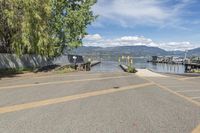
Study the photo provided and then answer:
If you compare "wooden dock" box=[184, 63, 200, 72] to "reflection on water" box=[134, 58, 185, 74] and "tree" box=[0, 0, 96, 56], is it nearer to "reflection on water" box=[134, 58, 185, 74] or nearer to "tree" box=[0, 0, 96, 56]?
"reflection on water" box=[134, 58, 185, 74]

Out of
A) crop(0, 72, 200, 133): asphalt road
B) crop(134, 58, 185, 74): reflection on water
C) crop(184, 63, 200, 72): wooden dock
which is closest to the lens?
crop(0, 72, 200, 133): asphalt road

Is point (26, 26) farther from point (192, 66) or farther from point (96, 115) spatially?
point (192, 66)

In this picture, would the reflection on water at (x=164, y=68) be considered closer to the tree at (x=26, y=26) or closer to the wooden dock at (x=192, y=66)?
the wooden dock at (x=192, y=66)

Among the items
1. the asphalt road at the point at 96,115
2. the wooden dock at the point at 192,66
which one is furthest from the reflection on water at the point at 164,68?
the asphalt road at the point at 96,115

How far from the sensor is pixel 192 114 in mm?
12039

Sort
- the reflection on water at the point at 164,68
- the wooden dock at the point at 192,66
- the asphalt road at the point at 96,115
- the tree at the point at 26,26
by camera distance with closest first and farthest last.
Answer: the asphalt road at the point at 96,115 < the tree at the point at 26,26 < the reflection on water at the point at 164,68 < the wooden dock at the point at 192,66

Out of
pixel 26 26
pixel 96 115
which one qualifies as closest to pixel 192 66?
pixel 26 26

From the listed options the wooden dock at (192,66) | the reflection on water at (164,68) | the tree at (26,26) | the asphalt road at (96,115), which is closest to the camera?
the asphalt road at (96,115)

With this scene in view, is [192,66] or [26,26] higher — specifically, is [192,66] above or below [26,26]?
below

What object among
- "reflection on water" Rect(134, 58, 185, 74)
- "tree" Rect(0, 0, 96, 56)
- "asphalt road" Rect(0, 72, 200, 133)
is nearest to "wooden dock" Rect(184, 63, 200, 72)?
"reflection on water" Rect(134, 58, 185, 74)

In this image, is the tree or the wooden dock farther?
the wooden dock

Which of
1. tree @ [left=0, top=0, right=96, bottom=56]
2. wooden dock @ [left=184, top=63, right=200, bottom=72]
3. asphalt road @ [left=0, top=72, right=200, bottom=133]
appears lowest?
wooden dock @ [left=184, top=63, right=200, bottom=72]

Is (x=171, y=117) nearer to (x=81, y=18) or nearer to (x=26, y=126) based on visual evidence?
(x=26, y=126)

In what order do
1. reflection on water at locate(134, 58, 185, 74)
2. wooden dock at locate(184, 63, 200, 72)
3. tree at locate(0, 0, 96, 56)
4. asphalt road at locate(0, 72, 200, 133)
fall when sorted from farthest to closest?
wooden dock at locate(184, 63, 200, 72) → reflection on water at locate(134, 58, 185, 74) → tree at locate(0, 0, 96, 56) → asphalt road at locate(0, 72, 200, 133)
